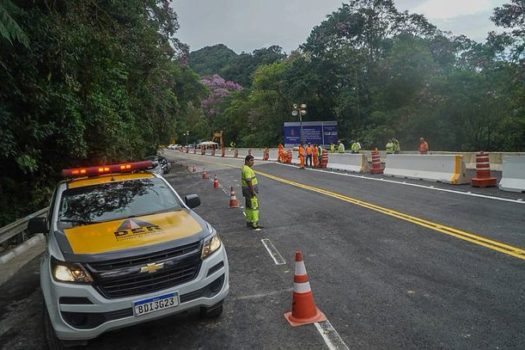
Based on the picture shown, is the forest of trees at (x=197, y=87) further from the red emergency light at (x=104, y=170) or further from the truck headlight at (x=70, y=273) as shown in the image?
the truck headlight at (x=70, y=273)

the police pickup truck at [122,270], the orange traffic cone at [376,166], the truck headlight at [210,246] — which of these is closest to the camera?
the police pickup truck at [122,270]

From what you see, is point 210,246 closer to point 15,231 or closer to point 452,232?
point 452,232

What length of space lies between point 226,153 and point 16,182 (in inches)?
2031

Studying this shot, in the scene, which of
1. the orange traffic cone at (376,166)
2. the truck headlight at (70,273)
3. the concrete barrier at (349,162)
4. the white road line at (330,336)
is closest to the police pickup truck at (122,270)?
the truck headlight at (70,273)

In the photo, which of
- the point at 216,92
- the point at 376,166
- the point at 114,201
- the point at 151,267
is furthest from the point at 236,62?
the point at 151,267

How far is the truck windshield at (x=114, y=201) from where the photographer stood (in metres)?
5.76

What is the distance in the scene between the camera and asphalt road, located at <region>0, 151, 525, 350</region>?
4.73m

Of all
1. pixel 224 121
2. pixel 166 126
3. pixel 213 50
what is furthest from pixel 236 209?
pixel 213 50

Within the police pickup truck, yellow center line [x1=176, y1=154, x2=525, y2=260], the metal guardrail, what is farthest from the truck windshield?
yellow center line [x1=176, y1=154, x2=525, y2=260]

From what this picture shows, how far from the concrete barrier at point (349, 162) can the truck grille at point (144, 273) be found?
20744 mm

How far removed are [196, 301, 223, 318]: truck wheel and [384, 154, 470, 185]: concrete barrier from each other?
13.2m

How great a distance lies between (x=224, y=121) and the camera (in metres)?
94.6

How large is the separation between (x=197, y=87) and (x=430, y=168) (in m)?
37.4

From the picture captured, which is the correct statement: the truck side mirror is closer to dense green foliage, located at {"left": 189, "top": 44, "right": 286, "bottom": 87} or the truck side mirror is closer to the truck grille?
the truck grille
